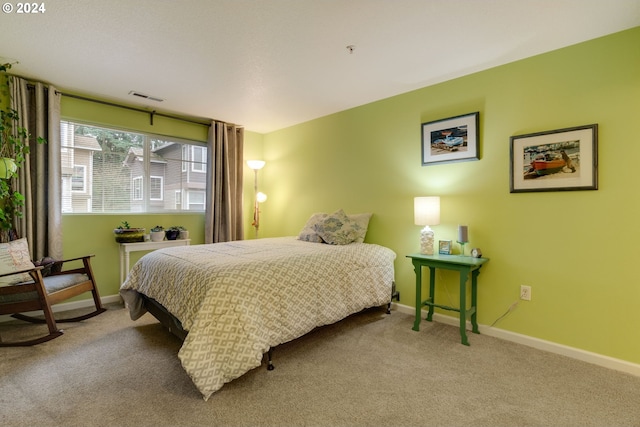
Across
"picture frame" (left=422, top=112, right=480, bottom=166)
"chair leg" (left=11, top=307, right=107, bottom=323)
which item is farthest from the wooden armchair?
"picture frame" (left=422, top=112, right=480, bottom=166)

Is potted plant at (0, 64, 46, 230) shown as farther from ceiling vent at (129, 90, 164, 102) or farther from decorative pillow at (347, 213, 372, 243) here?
decorative pillow at (347, 213, 372, 243)

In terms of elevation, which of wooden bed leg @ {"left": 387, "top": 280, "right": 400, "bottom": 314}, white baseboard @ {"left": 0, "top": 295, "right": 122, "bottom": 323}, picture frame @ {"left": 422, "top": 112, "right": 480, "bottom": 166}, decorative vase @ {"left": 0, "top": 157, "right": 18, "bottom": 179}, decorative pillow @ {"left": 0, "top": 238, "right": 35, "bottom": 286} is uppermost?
picture frame @ {"left": 422, "top": 112, "right": 480, "bottom": 166}

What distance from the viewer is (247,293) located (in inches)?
74.9

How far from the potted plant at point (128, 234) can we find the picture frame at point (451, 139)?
3.33m

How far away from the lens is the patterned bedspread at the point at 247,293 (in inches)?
69.1

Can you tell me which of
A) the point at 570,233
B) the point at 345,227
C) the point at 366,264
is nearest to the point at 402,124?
the point at 345,227

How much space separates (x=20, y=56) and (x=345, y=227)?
3216 millimetres

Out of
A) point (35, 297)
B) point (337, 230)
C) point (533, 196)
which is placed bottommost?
point (35, 297)

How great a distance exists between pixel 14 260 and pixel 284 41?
2.88 m

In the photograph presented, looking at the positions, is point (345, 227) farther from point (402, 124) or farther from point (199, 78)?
point (199, 78)

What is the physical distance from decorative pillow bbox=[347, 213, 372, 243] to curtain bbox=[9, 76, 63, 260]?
3112 mm

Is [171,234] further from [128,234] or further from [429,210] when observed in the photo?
[429,210]

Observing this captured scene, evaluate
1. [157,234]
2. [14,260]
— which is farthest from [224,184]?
[14,260]

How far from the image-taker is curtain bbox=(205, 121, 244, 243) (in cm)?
414
